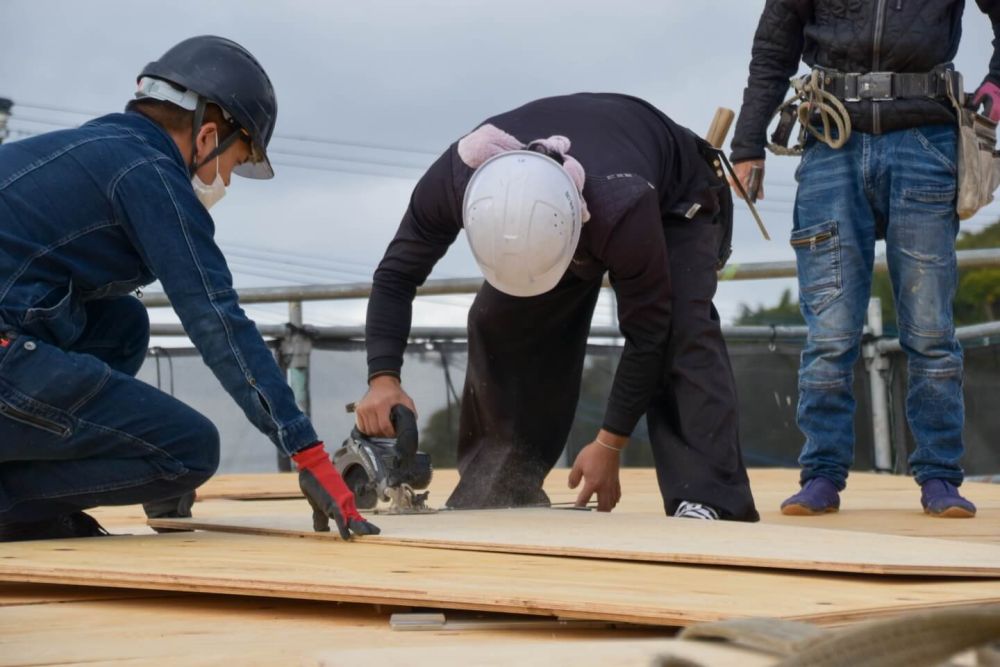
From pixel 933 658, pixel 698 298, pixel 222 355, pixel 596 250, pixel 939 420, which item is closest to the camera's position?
pixel 933 658

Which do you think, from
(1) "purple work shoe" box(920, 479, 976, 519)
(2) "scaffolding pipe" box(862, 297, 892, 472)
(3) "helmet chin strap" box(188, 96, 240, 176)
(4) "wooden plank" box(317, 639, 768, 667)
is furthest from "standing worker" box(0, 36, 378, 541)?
(2) "scaffolding pipe" box(862, 297, 892, 472)

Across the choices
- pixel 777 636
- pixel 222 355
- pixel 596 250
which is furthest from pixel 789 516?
pixel 777 636

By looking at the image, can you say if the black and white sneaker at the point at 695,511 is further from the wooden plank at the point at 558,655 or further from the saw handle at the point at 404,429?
the wooden plank at the point at 558,655

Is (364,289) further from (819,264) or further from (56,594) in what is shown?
(56,594)

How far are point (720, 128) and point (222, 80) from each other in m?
1.79

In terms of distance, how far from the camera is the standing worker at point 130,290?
9.46 feet

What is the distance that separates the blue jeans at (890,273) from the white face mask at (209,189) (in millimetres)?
1730

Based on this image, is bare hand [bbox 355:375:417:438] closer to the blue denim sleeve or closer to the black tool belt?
the blue denim sleeve

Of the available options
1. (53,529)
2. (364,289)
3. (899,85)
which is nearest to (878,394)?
(364,289)

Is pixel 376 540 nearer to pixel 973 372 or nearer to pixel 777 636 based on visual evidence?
pixel 777 636

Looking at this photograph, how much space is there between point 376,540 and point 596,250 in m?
0.89

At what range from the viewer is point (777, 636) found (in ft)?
5.43

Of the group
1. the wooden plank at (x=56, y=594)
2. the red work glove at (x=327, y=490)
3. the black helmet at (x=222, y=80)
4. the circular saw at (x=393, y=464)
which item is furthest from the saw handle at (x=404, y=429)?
the wooden plank at (x=56, y=594)

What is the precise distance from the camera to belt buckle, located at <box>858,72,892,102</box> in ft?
12.7
